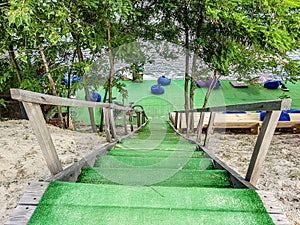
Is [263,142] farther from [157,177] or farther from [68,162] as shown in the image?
[68,162]

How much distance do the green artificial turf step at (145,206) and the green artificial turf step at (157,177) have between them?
13.8 inches

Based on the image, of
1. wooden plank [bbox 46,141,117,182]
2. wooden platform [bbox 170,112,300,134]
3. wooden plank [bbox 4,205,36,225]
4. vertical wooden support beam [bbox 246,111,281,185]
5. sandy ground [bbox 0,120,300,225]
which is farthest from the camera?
wooden platform [bbox 170,112,300,134]

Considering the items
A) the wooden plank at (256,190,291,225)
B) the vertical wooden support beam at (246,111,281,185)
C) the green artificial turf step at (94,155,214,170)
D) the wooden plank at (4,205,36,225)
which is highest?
the vertical wooden support beam at (246,111,281,185)

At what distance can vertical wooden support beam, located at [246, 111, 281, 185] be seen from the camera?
1.33 metres

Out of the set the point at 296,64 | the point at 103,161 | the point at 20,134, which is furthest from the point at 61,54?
the point at 296,64

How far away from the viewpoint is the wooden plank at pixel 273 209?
3.79ft

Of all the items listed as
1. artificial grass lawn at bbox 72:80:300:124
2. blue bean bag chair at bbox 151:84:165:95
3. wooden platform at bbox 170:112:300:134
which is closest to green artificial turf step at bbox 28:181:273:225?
wooden platform at bbox 170:112:300:134

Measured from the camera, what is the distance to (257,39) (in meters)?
3.61

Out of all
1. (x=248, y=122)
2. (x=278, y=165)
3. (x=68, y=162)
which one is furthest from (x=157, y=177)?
(x=248, y=122)

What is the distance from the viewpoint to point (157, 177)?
189 centimetres

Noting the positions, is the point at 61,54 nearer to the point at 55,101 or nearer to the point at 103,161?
the point at 103,161

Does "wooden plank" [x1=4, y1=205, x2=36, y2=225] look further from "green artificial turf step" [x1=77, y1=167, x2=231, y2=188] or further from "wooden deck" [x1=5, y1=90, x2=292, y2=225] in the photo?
"green artificial turf step" [x1=77, y1=167, x2=231, y2=188]

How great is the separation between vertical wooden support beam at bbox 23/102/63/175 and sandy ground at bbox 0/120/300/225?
71cm

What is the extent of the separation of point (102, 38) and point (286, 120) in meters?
4.72
